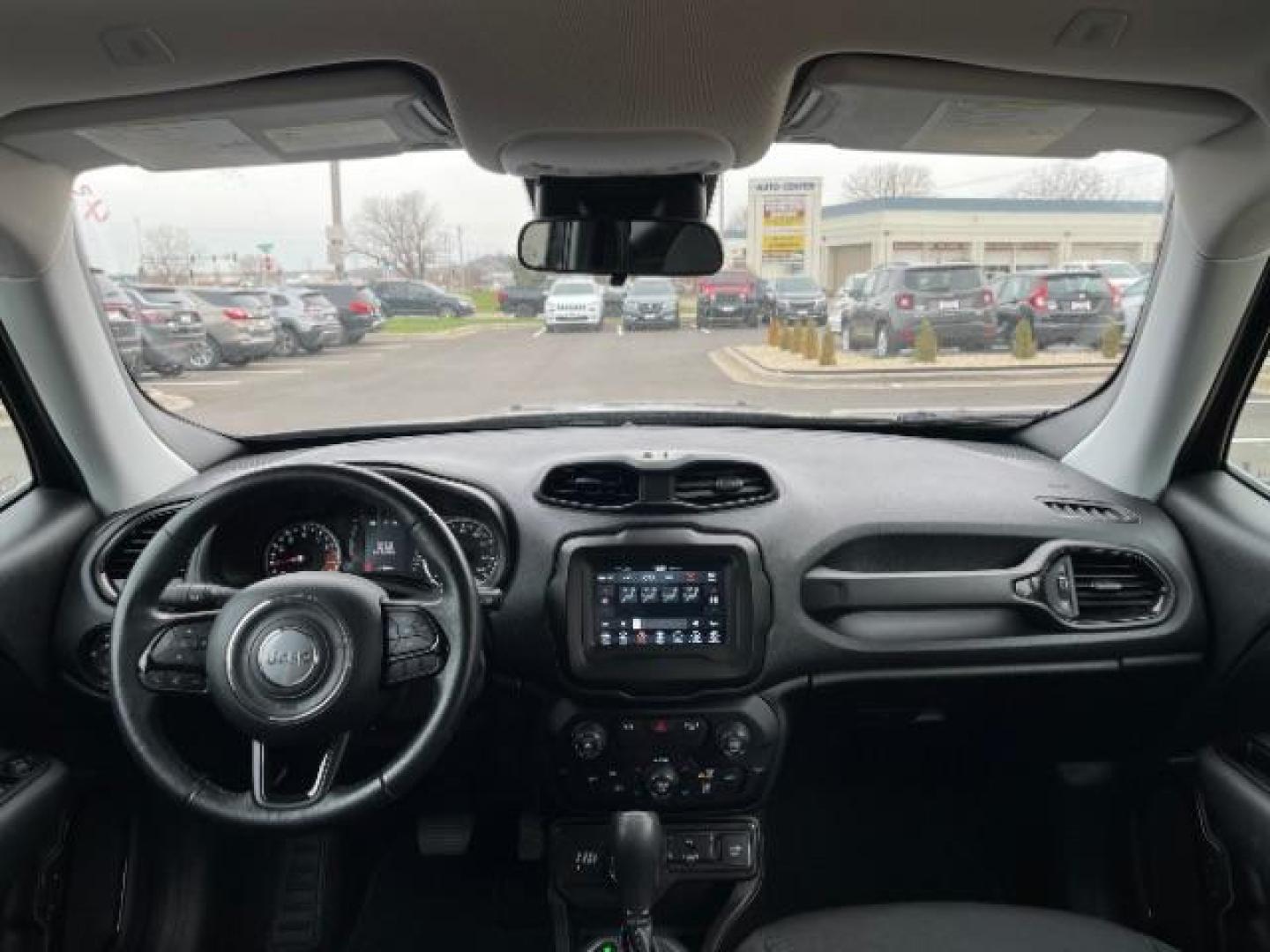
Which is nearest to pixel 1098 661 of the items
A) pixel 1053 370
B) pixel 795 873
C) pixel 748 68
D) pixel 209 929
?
pixel 1053 370

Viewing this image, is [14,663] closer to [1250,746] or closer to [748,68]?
[748,68]

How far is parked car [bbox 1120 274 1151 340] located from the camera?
3.29 meters

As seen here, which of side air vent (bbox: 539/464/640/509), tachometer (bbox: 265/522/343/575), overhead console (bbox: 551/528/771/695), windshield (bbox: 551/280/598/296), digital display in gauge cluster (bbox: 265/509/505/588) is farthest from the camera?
windshield (bbox: 551/280/598/296)

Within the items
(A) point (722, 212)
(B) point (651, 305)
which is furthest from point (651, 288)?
(A) point (722, 212)

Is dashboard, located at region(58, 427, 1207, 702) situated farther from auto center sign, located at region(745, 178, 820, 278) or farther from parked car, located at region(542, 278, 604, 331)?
auto center sign, located at region(745, 178, 820, 278)

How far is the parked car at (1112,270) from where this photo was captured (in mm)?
3281

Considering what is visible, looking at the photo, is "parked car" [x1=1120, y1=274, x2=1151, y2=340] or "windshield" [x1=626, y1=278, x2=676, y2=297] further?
"parked car" [x1=1120, y1=274, x2=1151, y2=340]

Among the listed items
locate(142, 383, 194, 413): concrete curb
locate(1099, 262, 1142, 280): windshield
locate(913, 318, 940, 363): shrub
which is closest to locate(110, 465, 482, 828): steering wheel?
locate(142, 383, 194, 413): concrete curb

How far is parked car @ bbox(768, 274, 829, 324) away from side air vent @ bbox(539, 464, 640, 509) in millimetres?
782

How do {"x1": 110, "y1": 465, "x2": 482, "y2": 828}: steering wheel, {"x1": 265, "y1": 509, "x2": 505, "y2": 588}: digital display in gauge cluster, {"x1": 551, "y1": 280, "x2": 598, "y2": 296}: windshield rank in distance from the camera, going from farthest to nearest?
1. {"x1": 551, "y1": 280, "x2": 598, "y2": 296}: windshield
2. {"x1": 265, "y1": 509, "x2": 505, "y2": 588}: digital display in gauge cluster
3. {"x1": 110, "y1": 465, "x2": 482, "y2": 828}: steering wheel

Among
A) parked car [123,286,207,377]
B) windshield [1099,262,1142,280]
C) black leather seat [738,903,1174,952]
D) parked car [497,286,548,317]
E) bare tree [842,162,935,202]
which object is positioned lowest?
black leather seat [738,903,1174,952]

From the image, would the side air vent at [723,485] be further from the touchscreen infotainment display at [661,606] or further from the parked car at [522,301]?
the parked car at [522,301]

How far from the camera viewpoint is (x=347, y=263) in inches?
131

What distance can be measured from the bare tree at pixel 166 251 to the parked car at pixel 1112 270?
2.71 meters
